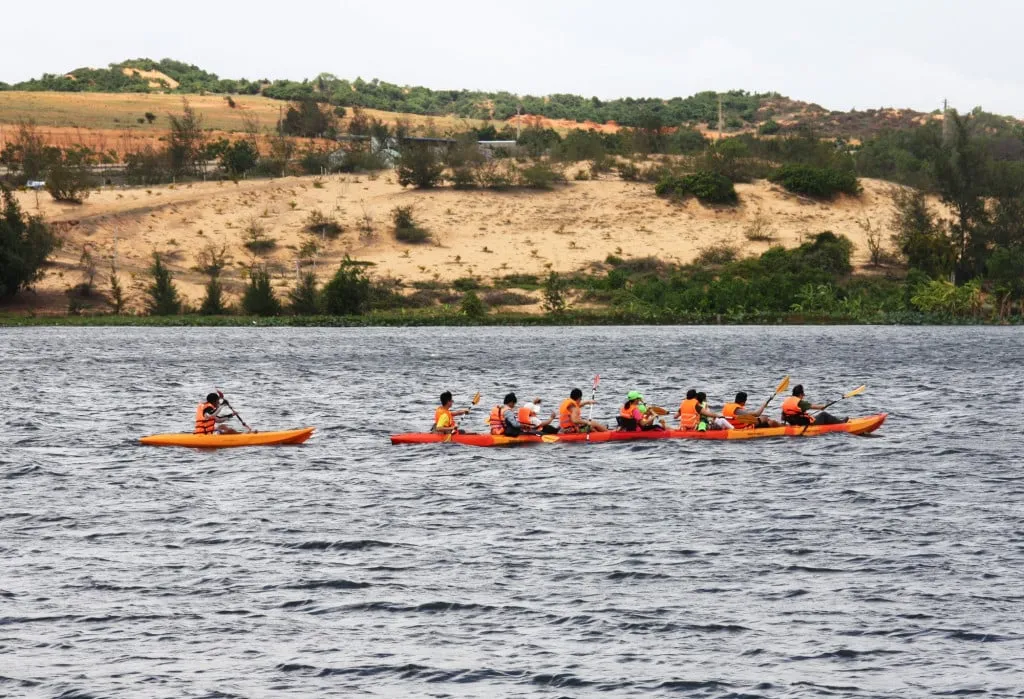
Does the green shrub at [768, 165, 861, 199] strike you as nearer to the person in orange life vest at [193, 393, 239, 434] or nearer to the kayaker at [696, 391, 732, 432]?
the kayaker at [696, 391, 732, 432]

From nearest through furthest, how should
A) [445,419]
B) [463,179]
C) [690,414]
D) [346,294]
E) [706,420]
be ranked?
[445,419]
[690,414]
[706,420]
[346,294]
[463,179]

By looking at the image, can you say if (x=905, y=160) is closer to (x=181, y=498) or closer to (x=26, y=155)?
(x=26, y=155)

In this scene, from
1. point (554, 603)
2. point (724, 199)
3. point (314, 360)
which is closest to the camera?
point (554, 603)

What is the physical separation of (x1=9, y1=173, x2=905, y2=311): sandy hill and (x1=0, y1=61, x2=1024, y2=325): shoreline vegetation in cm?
27

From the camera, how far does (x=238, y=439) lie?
129ft

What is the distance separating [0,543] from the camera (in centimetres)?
2675

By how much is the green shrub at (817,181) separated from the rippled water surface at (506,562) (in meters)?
84.5

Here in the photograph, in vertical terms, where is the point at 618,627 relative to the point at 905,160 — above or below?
below

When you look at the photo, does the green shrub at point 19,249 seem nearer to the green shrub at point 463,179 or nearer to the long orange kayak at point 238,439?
the green shrub at point 463,179

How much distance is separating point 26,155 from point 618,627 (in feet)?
423

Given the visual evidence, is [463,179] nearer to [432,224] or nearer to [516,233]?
[432,224]

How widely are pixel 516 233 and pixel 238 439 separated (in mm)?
85331

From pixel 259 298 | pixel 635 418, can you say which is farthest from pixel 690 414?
pixel 259 298

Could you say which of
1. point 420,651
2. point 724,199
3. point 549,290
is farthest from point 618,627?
point 724,199
